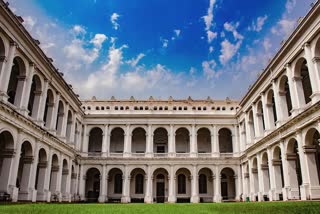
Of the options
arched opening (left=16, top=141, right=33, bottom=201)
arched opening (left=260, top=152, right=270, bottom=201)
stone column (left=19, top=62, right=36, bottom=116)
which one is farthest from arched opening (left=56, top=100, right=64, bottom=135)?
arched opening (left=260, top=152, right=270, bottom=201)

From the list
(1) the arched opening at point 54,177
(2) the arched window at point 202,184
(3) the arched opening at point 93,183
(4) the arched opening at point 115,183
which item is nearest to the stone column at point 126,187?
(4) the arched opening at point 115,183

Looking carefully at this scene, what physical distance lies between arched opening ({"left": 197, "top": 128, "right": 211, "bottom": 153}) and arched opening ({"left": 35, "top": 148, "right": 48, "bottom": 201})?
2277cm

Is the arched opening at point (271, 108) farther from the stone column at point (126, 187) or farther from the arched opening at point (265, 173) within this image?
the stone column at point (126, 187)

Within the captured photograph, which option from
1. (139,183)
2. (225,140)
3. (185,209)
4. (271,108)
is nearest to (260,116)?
(271,108)

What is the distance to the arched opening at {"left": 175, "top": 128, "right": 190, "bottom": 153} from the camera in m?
43.1

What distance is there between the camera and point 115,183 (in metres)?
42.2

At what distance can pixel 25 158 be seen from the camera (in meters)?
24.0

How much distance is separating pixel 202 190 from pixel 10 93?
88.4 feet

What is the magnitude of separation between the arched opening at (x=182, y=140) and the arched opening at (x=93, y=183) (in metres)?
11.7

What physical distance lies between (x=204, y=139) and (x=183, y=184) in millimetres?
6934

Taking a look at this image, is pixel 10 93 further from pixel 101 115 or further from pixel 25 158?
pixel 101 115

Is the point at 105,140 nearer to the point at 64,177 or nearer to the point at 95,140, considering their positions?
the point at 95,140

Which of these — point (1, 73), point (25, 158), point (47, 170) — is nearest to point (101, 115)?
point (47, 170)

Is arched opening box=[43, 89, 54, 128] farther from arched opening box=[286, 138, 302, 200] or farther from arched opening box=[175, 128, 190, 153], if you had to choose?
arched opening box=[286, 138, 302, 200]
